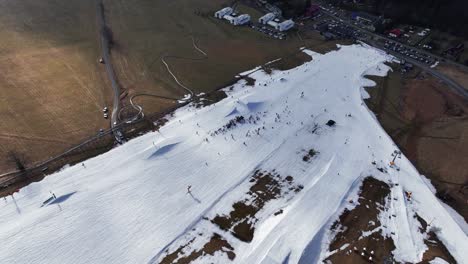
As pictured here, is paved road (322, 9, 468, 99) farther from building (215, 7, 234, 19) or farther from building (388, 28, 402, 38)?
building (215, 7, 234, 19)

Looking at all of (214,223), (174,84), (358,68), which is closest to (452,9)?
(358,68)

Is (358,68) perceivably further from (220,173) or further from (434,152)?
(220,173)

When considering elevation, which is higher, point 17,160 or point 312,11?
point 312,11

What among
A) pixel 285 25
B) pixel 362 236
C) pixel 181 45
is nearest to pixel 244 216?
pixel 362 236

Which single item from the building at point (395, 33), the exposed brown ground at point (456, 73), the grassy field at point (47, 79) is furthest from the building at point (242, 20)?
the exposed brown ground at point (456, 73)

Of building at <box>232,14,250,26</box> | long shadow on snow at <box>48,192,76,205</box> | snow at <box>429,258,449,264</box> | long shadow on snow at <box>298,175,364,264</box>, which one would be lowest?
snow at <box>429,258,449,264</box>

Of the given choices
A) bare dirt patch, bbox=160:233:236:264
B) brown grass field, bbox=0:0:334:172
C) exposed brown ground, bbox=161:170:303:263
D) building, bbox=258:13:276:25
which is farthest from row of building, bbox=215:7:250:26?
bare dirt patch, bbox=160:233:236:264

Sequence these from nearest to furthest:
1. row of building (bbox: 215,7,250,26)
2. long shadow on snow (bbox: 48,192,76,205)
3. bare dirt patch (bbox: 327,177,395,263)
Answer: bare dirt patch (bbox: 327,177,395,263) < long shadow on snow (bbox: 48,192,76,205) < row of building (bbox: 215,7,250,26)

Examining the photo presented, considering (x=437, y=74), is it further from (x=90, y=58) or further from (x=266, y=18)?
(x=90, y=58)
